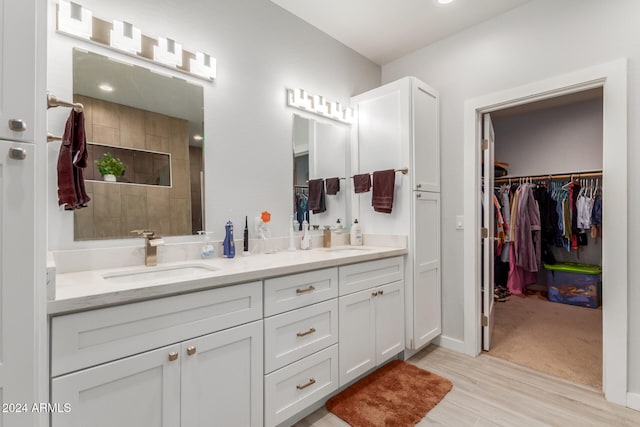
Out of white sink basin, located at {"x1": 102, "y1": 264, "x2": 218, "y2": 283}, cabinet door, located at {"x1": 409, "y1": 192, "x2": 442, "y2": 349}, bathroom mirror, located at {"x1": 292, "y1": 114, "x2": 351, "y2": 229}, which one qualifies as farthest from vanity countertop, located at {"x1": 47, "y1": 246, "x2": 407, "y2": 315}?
cabinet door, located at {"x1": 409, "y1": 192, "x2": 442, "y2": 349}

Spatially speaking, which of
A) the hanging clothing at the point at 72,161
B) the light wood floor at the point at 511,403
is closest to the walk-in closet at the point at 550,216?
the light wood floor at the point at 511,403

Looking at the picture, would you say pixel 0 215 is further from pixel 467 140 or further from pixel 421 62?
pixel 421 62

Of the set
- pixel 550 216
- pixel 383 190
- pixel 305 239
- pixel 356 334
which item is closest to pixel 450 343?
pixel 356 334

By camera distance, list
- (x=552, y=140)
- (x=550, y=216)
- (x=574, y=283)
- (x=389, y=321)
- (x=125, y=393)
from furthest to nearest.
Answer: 1. (x=552, y=140)
2. (x=550, y=216)
3. (x=574, y=283)
4. (x=389, y=321)
5. (x=125, y=393)

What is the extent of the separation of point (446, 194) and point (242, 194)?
1.75m

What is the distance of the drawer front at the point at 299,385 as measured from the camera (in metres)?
1.51

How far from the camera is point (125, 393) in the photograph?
1.08 metres

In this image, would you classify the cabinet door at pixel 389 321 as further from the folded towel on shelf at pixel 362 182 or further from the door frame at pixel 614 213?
the door frame at pixel 614 213

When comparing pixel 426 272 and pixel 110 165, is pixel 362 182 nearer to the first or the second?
pixel 426 272

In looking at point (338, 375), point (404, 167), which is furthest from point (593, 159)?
point (338, 375)

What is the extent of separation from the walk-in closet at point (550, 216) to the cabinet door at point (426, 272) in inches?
42.8

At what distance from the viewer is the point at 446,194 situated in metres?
2.69

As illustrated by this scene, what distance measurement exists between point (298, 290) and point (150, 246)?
2.65 ft

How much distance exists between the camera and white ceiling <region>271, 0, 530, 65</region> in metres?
2.27
